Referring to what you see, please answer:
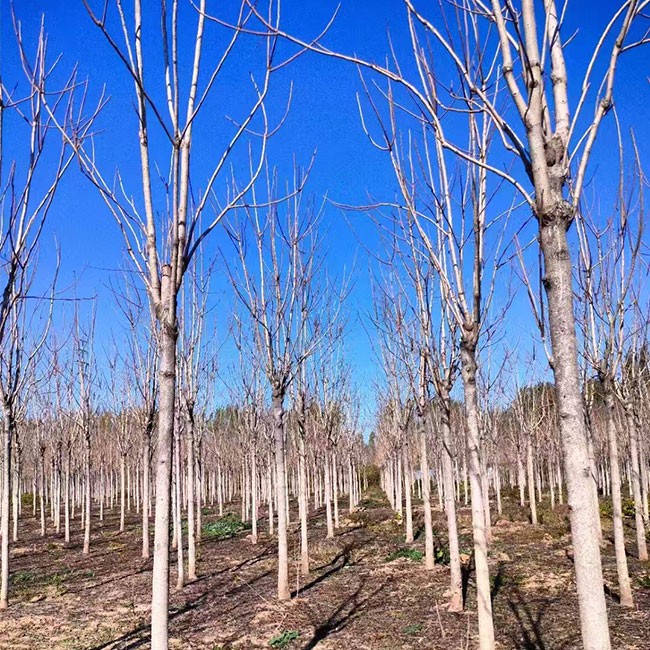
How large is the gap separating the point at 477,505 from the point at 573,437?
363 cm

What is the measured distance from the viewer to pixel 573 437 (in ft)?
6.85

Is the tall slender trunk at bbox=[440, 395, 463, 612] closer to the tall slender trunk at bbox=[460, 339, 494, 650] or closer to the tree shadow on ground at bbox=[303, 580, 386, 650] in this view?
the tree shadow on ground at bbox=[303, 580, 386, 650]

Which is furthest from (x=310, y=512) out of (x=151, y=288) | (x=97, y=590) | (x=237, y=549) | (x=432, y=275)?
(x=151, y=288)

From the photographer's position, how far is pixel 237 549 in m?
14.1

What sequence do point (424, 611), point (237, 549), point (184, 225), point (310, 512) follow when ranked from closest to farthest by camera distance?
1. point (184, 225)
2. point (424, 611)
3. point (237, 549)
4. point (310, 512)

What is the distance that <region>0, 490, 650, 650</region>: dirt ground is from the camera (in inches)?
281

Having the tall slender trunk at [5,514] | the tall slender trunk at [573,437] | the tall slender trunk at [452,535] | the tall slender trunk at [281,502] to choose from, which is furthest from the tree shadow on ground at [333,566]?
the tall slender trunk at [573,437]

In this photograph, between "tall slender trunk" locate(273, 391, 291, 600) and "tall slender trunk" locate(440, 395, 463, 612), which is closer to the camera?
"tall slender trunk" locate(440, 395, 463, 612)

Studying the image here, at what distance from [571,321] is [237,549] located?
529 inches

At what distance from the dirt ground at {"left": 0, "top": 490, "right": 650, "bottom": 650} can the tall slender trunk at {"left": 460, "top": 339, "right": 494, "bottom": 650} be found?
0.64 ft

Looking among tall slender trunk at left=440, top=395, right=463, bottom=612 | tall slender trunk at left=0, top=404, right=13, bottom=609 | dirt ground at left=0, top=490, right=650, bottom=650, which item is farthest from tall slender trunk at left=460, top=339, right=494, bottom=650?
tall slender trunk at left=0, top=404, right=13, bottom=609

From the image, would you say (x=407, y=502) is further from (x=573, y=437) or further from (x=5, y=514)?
(x=573, y=437)

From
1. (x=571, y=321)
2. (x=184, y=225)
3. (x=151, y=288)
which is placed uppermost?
(x=184, y=225)

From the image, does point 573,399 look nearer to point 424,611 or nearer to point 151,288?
point 151,288
